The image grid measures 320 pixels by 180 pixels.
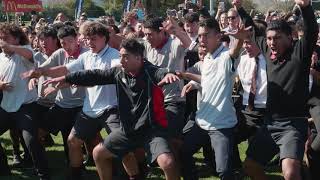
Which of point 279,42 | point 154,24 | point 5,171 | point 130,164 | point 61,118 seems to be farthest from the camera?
point 5,171

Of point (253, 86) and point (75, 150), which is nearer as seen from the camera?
point (253, 86)

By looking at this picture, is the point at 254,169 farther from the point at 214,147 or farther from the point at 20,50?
the point at 20,50

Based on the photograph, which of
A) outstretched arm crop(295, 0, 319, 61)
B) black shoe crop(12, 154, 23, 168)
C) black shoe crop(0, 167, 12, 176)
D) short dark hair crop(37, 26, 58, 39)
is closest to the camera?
outstretched arm crop(295, 0, 319, 61)

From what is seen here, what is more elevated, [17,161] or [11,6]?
[11,6]

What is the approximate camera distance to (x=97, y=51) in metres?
6.53

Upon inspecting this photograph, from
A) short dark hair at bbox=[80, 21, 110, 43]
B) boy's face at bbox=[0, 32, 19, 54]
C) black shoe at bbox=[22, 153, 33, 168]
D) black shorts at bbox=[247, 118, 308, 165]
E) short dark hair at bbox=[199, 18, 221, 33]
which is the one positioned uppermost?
short dark hair at bbox=[199, 18, 221, 33]

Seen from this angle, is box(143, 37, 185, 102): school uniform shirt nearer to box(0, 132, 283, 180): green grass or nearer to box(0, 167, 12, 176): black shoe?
box(0, 132, 283, 180): green grass

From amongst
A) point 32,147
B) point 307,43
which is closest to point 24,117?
point 32,147

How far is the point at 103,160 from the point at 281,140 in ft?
6.78

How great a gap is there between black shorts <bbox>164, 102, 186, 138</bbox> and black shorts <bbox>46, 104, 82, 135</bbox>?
1387mm

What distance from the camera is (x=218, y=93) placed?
5742 mm

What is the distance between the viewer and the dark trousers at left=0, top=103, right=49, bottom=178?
22.1 feet

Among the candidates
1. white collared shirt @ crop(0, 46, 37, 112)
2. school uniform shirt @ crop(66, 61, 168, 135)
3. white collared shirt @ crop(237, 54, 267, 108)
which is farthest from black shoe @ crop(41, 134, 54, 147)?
white collared shirt @ crop(237, 54, 267, 108)

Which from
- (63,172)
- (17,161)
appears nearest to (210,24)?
(63,172)
